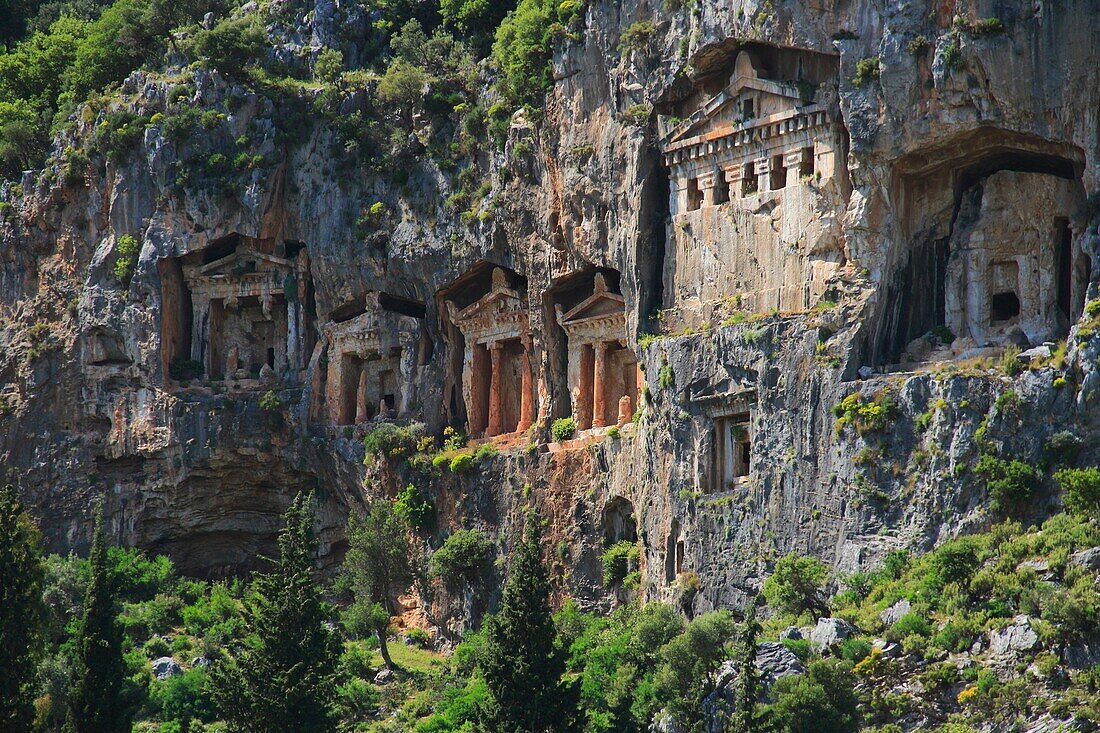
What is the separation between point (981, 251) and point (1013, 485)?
9090mm

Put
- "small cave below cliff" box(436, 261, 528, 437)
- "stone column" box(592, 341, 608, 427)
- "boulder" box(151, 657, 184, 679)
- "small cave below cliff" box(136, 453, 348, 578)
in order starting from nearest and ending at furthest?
"boulder" box(151, 657, 184, 679), "stone column" box(592, 341, 608, 427), "small cave below cliff" box(436, 261, 528, 437), "small cave below cliff" box(136, 453, 348, 578)

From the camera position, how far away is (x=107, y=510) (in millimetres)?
80938

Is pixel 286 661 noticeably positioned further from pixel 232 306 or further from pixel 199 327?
pixel 232 306

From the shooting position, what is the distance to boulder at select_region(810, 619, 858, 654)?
5475 cm

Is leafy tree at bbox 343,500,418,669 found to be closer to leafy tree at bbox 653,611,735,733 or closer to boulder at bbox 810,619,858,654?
→ leafy tree at bbox 653,611,735,733

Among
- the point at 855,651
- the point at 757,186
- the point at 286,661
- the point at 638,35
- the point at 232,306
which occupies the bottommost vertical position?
the point at 286,661

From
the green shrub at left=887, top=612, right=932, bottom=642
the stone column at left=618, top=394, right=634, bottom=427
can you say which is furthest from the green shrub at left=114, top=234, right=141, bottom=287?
the green shrub at left=887, top=612, right=932, bottom=642

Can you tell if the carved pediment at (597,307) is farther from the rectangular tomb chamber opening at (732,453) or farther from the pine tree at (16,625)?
the pine tree at (16,625)

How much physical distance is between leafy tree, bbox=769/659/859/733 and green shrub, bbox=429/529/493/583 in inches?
828

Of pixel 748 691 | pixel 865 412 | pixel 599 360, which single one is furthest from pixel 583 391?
pixel 748 691

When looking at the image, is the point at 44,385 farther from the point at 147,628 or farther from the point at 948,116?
the point at 948,116

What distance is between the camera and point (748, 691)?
162 feet

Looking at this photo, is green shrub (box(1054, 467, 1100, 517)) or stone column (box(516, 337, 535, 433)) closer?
green shrub (box(1054, 467, 1100, 517))

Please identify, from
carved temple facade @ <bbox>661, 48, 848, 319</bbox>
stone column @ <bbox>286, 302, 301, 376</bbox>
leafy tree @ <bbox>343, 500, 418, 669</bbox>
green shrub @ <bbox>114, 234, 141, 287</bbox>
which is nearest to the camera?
carved temple facade @ <bbox>661, 48, 848, 319</bbox>
